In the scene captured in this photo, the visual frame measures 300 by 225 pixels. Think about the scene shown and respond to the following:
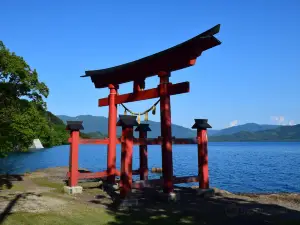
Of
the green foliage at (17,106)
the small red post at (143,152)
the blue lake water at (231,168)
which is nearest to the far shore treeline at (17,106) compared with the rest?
the green foliage at (17,106)

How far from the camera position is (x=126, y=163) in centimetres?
1002

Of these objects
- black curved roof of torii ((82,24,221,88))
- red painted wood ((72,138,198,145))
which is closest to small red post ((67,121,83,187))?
red painted wood ((72,138,198,145))

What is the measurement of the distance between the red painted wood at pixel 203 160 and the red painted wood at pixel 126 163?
11.7 ft

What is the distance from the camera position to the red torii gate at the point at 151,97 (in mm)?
10008

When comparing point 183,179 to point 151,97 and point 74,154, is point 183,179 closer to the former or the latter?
point 151,97

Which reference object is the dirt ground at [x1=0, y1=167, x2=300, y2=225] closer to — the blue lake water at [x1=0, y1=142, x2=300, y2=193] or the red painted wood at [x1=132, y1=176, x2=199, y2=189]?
the red painted wood at [x1=132, y1=176, x2=199, y2=189]

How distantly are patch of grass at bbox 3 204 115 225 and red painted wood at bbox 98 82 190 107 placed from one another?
4908mm

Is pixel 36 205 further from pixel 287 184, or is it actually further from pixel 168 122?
pixel 287 184

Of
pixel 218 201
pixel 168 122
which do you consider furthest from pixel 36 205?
pixel 218 201

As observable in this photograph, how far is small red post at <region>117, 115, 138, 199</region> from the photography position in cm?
988

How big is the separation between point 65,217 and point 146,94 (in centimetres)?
582

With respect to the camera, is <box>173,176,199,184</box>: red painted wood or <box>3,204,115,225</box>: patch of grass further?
<box>173,176,199,184</box>: red painted wood

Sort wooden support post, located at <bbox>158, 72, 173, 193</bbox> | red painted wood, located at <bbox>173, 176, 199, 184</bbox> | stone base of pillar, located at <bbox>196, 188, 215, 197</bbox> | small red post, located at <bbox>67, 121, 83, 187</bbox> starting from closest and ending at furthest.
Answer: wooden support post, located at <bbox>158, 72, 173, 193</bbox>
red painted wood, located at <bbox>173, 176, 199, 184</bbox>
stone base of pillar, located at <bbox>196, 188, 215, 197</bbox>
small red post, located at <bbox>67, 121, 83, 187</bbox>

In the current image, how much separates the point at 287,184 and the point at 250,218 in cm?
2295
